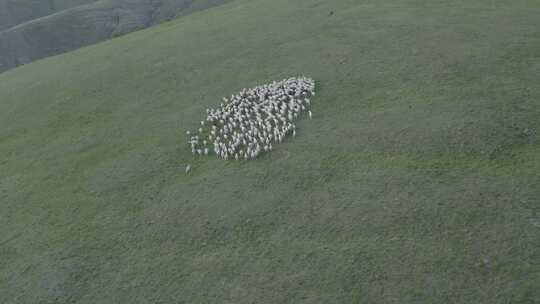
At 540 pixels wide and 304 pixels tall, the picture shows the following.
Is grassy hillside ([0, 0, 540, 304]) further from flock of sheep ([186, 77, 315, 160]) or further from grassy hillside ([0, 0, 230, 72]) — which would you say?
grassy hillside ([0, 0, 230, 72])

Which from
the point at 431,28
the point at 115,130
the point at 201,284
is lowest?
the point at 201,284

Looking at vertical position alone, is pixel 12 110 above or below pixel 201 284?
above

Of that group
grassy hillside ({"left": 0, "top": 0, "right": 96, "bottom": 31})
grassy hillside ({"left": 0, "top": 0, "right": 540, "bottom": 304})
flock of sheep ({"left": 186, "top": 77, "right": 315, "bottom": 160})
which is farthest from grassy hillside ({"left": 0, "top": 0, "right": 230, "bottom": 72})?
flock of sheep ({"left": 186, "top": 77, "right": 315, "bottom": 160})

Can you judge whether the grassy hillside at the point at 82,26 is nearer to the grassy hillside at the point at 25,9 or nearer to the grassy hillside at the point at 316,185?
the grassy hillside at the point at 25,9

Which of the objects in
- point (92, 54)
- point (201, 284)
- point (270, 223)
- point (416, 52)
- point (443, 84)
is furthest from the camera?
point (92, 54)

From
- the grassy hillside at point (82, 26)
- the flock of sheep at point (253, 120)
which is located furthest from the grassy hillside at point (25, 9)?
the flock of sheep at point (253, 120)

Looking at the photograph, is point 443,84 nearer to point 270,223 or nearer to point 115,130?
point 270,223

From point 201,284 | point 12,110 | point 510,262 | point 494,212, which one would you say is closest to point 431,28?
point 494,212
